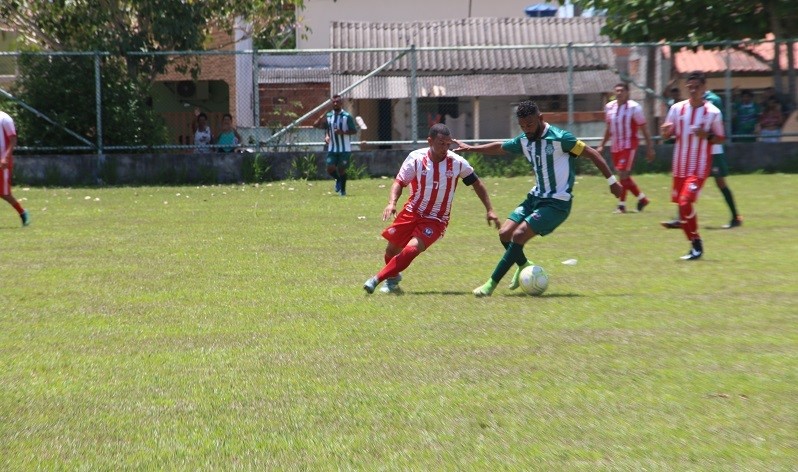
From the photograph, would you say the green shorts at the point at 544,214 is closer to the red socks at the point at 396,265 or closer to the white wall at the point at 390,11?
the red socks at the point at 396,265

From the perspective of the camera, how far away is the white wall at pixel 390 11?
4341cm

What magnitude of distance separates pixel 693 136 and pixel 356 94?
1572 cm

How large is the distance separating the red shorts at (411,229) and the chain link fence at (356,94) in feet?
43.4

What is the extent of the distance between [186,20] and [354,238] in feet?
42.1

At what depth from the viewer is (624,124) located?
60.2 feet

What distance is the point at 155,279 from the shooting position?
433 inches

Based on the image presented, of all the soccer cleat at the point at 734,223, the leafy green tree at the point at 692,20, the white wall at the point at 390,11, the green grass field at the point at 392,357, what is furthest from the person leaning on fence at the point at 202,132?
the white wall at the point at 390,11

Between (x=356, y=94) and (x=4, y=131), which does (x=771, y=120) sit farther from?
(x=4, y=131)

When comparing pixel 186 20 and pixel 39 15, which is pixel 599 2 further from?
pixel 39 15

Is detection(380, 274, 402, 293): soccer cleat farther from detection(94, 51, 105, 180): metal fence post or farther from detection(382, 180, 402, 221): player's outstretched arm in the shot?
detection(94, 51, 105, 180): metal fence post

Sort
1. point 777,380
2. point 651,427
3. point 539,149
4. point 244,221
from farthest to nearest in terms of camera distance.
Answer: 1. point 244,221
2. point 539,149
3. point 777,380
4. point 651,427

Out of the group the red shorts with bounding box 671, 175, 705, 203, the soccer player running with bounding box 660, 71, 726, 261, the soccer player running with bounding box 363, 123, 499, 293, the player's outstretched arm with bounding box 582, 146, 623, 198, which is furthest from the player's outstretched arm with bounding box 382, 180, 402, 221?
the soccer player running with bounding box 660, 71, 726, 261

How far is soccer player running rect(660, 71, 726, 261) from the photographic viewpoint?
12984mm

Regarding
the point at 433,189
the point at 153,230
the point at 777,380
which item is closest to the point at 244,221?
the point at 153,230
